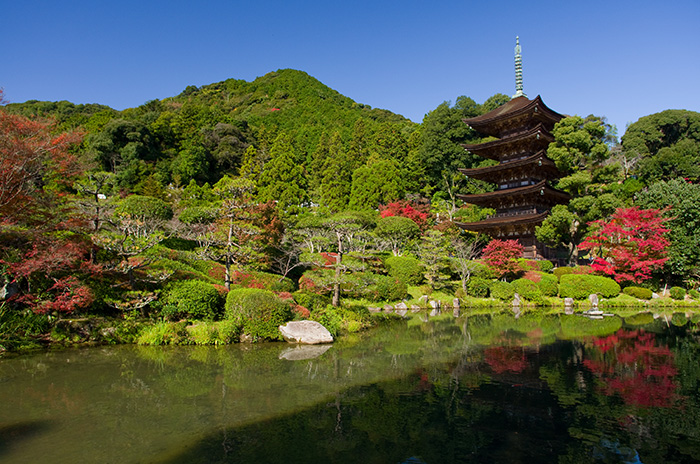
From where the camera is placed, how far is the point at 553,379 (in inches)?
307

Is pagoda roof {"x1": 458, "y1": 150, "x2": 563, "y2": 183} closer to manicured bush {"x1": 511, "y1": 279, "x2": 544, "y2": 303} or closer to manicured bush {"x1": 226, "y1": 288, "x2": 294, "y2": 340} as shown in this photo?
manicured bush {"x1": 511, "y1": 279, "x2": 544, "y2": 303}

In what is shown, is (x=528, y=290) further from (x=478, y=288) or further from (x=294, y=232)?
(x=294, y=232)

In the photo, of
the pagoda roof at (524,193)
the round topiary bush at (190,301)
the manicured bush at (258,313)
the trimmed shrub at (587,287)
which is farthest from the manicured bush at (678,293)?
the round topiary bush at (190,301)

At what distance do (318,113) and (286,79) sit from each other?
21.1 m

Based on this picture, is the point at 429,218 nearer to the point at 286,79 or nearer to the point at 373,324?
the point at 373,324

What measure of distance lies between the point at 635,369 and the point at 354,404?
257 inches

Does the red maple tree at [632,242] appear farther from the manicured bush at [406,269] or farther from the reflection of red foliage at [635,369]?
the reflection of red foliage at [635,369]

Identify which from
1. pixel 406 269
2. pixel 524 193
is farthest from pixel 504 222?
pixel 406 269

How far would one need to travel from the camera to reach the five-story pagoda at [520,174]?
82.8 ft

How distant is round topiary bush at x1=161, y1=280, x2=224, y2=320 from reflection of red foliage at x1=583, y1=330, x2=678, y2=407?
10021 mm

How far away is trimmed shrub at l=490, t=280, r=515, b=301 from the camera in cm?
2059

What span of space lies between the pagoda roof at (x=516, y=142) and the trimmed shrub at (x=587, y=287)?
9.97 m

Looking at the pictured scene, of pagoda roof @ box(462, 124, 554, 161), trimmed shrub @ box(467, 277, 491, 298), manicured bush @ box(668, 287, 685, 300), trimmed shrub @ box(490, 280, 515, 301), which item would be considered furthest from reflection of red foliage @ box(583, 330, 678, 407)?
pagoda roof @ box(462, 124, 554, 161)

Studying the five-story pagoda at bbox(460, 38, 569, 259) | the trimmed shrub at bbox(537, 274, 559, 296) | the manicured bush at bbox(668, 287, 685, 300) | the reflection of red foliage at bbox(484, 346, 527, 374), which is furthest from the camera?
the five-story pagoda at bbox(460, 38, 569, 259)
